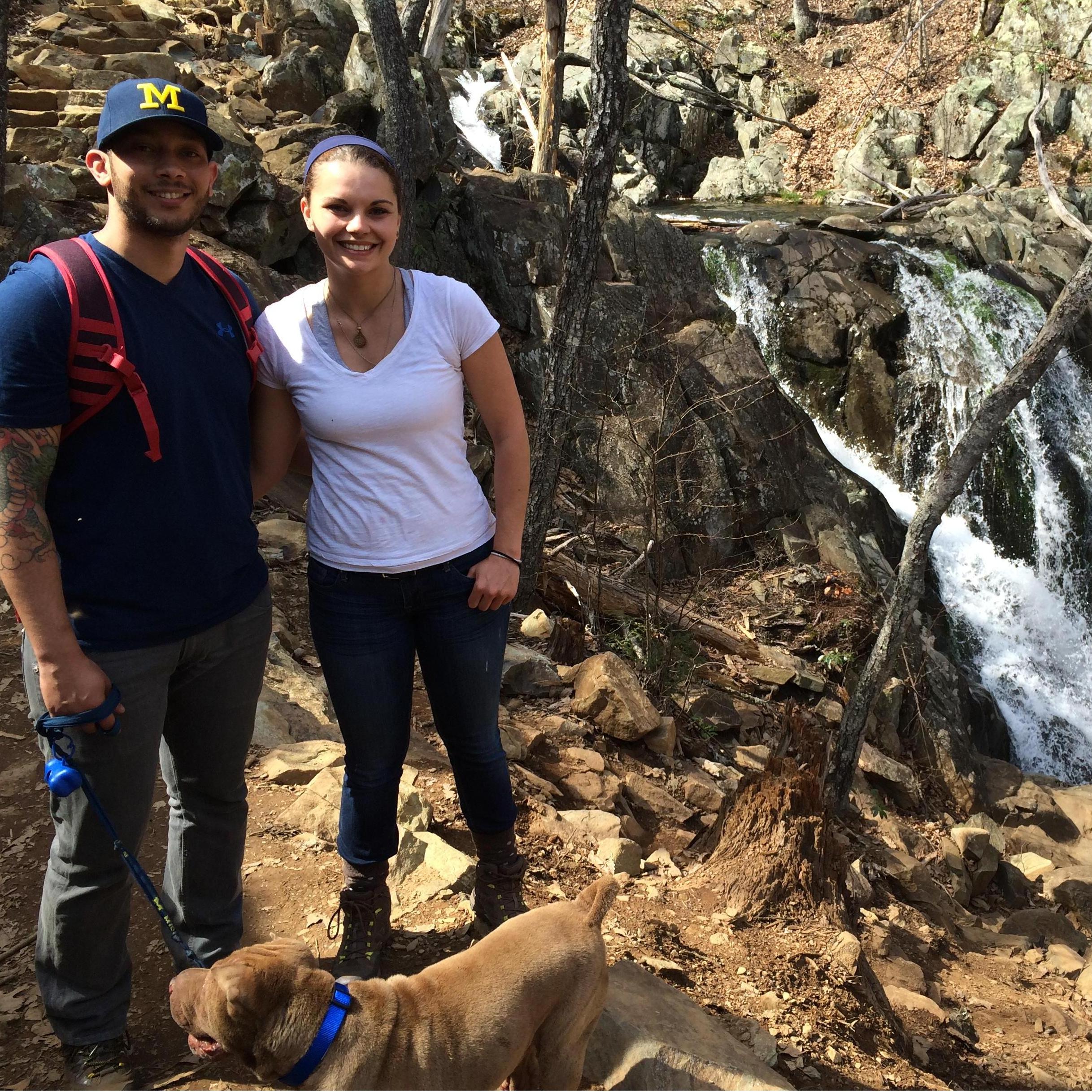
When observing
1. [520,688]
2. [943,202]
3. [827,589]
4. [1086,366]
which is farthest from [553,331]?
[943,202]

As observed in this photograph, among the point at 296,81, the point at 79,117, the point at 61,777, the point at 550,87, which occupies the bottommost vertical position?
the point at 61,777

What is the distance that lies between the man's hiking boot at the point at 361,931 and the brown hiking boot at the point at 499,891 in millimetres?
308

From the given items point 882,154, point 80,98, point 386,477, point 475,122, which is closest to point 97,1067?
point 386,477

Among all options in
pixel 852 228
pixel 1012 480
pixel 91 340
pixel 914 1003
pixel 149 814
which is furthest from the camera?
pixel 852 228

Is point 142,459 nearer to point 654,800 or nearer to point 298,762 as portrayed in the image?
point 298,762

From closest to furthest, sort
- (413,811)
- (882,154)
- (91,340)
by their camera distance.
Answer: (91,340) → (413,811) → (882,154)

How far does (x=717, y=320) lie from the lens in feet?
40.8

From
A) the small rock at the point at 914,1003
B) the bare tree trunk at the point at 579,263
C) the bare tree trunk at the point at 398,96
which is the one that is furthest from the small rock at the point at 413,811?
the bare tree trunk at the point at 398,96

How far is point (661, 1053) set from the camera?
8.57 ft

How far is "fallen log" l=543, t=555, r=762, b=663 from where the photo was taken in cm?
775

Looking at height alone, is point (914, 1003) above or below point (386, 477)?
below

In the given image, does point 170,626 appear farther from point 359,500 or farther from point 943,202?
point 943,202

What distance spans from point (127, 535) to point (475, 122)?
18724 mm

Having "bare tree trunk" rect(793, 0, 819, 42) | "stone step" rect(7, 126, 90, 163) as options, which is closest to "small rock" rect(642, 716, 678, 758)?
"stone step" rect(7, 126, 90, 163)
